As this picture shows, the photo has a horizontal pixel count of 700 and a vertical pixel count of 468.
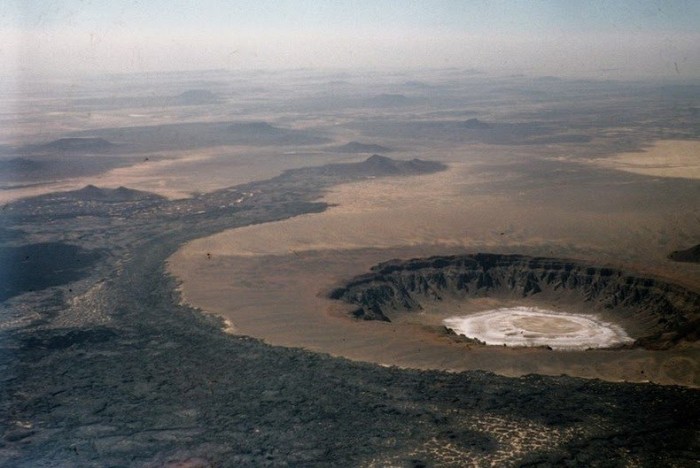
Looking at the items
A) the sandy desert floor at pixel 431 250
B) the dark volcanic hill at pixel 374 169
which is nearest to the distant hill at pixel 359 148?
the dark volcanic hill at pixel 374 169

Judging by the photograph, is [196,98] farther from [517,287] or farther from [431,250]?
[517,287]

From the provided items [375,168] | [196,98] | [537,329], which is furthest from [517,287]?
[196,98]

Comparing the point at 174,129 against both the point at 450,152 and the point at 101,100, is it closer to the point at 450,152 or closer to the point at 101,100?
the point at 450,152

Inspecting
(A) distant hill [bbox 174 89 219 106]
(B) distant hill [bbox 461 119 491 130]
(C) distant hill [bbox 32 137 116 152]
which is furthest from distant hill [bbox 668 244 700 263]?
(A) distant hill [bbox 174 89 219 106]

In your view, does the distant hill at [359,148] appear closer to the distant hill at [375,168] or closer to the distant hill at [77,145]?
the distant hill at [375,168]

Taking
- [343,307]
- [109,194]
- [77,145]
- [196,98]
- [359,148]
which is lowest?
[343,307]

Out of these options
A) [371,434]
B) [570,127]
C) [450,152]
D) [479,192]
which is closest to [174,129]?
[450,152]
